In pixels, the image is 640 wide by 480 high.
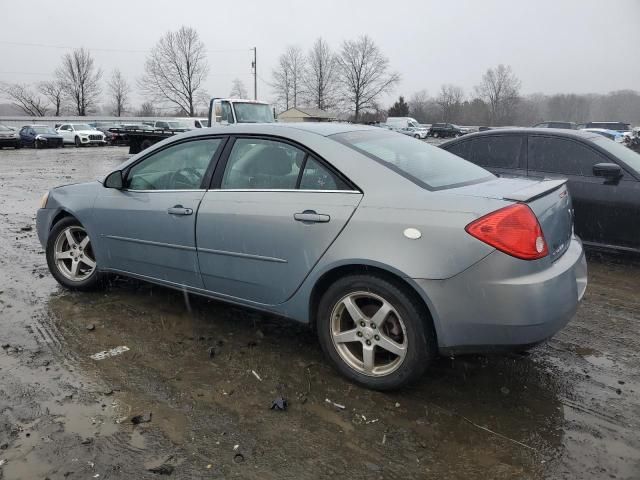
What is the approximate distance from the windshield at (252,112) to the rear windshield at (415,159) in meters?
12.9

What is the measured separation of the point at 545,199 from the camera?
2.94 meters

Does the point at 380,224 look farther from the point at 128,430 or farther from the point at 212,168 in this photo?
the point at 128,430

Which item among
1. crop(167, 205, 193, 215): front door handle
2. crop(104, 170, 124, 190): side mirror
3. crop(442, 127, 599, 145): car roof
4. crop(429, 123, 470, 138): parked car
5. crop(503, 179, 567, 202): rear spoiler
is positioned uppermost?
Answer: crop(429, 123, 470, 138): parked car

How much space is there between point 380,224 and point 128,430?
170cm

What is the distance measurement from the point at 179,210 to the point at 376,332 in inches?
67.0

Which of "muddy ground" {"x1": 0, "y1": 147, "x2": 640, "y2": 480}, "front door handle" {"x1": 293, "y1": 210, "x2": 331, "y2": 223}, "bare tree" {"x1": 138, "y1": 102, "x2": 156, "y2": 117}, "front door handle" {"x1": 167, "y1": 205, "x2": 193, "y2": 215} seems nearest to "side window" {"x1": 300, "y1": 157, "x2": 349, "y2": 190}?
"front door handle" {"x1": 293, "y1": 210, "x2": 331, "y2": 223}

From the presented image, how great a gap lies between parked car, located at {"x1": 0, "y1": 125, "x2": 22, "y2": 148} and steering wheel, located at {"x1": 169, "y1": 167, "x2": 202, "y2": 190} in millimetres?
30995

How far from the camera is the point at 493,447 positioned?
253cm

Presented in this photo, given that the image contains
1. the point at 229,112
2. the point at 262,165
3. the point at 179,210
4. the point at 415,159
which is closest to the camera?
the point at 415,159

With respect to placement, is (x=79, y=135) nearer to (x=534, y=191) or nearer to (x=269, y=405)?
(x=269, y=405)

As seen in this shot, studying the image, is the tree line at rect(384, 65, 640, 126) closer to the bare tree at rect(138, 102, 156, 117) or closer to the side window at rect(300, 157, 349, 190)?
the bare tree at rect(138, 102, 156, 117)

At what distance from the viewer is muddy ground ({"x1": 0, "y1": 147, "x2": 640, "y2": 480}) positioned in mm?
2402

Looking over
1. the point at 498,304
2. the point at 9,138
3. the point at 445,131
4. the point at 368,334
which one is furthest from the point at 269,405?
the point at 445,131

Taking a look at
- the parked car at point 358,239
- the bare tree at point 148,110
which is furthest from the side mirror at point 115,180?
the bare tree at point 148,110
